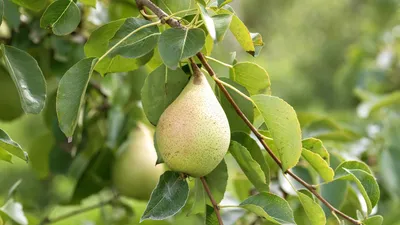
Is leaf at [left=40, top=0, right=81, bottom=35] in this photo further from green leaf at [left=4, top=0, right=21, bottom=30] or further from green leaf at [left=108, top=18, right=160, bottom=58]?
green leaf at [left=4, top=0, right=21, bottom=30]

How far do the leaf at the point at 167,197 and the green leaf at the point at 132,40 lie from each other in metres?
0.12

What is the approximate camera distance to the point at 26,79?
26.8 inches

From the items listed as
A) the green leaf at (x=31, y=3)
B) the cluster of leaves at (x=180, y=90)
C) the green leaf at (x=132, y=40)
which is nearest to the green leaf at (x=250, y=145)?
the cluster of leaves at (x=180, y=90)

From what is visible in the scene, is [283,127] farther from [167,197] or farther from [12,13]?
[12,13]

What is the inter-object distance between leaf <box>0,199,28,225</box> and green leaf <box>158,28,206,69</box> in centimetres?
34

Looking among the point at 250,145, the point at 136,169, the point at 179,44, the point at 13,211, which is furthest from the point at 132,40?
the point at 136,169

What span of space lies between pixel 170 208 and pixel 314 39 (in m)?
8.19

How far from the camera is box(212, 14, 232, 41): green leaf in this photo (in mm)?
595

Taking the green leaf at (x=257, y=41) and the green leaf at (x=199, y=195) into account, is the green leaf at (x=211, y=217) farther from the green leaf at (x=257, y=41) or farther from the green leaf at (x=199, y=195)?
the green leaf at (x=257, y=41)

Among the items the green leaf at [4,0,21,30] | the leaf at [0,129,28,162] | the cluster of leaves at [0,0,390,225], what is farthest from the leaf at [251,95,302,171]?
the green leaf at [4,0,21,30]

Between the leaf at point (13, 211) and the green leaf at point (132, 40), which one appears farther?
the leaf at point (13, 211)

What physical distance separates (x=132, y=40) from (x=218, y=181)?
0.17 meters

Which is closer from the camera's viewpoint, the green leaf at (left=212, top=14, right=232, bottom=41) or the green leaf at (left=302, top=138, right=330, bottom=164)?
the green leaf at (left=212, top=14, right=232, bottom=41)

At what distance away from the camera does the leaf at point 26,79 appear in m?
0.66
